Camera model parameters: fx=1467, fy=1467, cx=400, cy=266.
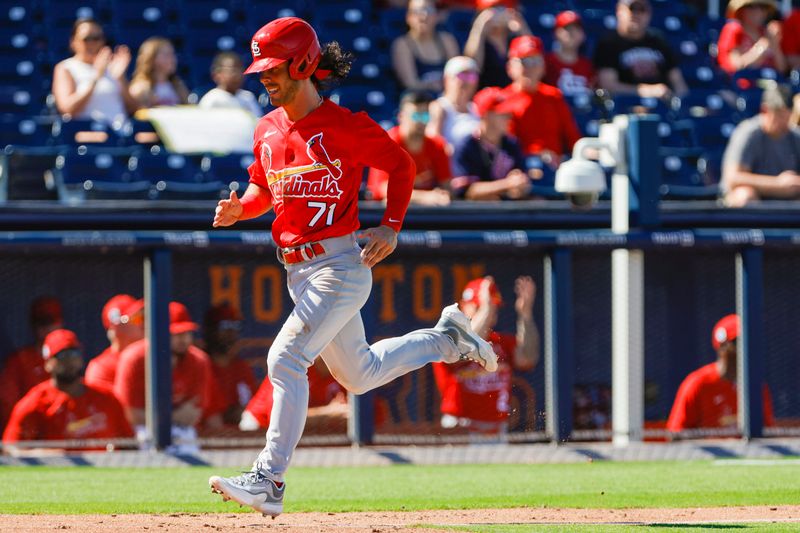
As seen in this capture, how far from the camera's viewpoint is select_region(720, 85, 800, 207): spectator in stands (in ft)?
31.1

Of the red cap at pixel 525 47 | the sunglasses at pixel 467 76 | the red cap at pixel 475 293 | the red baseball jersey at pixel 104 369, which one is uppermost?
the red cap at pixel 525 47

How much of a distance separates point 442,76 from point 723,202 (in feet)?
8.33

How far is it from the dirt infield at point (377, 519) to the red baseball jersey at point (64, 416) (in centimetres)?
213

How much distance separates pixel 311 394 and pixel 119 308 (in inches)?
45.0

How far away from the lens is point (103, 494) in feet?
20.9

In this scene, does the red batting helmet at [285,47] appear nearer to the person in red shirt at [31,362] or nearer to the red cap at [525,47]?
the person in red shirt at [31,362]

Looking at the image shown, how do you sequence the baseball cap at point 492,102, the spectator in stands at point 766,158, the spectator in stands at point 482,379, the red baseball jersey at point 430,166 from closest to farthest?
the spectator in stands at point 482,379
the red baseball jersey at point 430,166
the spectator in stands at point 766,158
the baseball cap at point 492,102

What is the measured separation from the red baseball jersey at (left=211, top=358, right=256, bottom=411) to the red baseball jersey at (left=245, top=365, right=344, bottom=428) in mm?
53

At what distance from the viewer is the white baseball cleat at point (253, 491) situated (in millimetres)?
4805

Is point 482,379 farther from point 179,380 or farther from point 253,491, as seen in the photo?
point 253,491

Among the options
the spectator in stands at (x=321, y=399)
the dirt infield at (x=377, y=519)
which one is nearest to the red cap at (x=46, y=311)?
the spectator in stands at (x=321, y=399)

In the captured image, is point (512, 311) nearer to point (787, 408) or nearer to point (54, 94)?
point (787, 408)

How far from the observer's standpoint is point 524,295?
8.45 meters

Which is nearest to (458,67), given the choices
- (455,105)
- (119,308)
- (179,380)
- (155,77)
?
(455,105)
